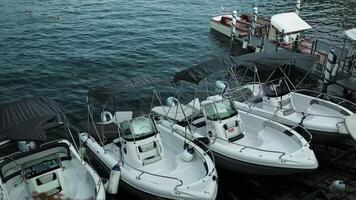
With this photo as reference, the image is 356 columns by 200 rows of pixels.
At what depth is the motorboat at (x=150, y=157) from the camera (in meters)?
12.0

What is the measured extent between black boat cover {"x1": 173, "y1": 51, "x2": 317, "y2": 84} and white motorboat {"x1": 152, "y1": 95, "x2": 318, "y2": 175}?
1302 millimetres

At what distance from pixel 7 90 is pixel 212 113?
43.2ft

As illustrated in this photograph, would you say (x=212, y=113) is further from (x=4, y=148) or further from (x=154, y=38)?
(x=154, y=38)

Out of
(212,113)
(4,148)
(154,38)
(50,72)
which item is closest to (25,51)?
(50,72)

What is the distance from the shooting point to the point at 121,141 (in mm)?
13828

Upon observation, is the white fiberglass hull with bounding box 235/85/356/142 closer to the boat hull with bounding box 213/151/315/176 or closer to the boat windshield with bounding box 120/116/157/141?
the boat hull with bounding box 213/151/315/176

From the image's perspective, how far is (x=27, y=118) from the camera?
12359mm

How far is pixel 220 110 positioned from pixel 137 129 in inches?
127

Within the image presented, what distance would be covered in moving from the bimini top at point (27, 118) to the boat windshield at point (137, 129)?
2.25m

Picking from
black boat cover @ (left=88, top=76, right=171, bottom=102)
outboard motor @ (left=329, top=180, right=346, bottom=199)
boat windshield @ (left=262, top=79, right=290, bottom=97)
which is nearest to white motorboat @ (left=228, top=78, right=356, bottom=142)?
boat windshield @ (left=262, top=79, right=290, bottom=97)

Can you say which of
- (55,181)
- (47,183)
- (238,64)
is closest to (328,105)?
(238,64)

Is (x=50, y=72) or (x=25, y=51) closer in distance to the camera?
(x=50, y=72)

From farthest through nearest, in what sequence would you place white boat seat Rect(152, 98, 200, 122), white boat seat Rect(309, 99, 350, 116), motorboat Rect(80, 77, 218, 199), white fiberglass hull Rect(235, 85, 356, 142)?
white boat seat Rect(152, 98, 200, 122) → white boat seat Rect(309, 99, 350, 116) → white fiberglass hull Rect(235, 85, 356, 142) → motorboat Rect(80, 77, 218, 199)

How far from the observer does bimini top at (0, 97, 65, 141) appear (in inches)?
452
